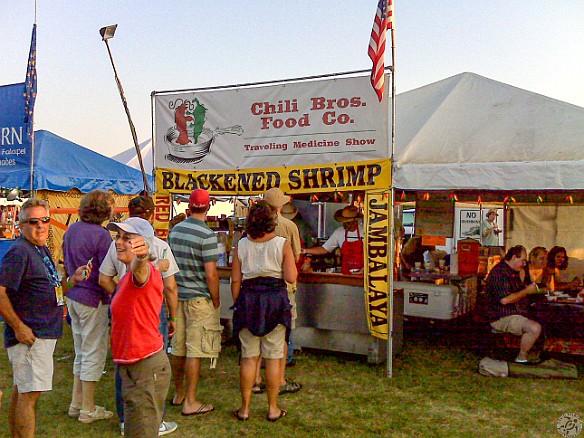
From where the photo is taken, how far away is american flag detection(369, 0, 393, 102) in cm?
535

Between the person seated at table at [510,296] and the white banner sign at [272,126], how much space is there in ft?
6.55

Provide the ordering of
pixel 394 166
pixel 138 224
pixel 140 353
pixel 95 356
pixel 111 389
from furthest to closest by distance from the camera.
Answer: pixel 394 166 → pixel 111 389 → pixel 95 356 → pixel 138 224 → pixel 140 353

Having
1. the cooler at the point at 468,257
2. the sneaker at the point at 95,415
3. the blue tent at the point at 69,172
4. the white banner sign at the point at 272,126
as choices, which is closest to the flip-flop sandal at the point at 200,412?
the sneaker at the point at 95,415

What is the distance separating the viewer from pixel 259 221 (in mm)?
4359

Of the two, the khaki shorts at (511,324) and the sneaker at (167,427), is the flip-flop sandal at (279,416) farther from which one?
the khaki shorts at (511,324)

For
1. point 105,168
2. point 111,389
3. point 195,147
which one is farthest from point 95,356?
point 105,168

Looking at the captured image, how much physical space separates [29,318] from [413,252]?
6898mm

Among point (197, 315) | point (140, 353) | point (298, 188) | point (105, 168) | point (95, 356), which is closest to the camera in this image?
point (140, 353)

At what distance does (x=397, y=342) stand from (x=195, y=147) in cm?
337

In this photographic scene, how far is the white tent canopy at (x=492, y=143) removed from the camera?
5473 mm

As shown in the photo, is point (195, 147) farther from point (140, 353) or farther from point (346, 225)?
point (140, 353)

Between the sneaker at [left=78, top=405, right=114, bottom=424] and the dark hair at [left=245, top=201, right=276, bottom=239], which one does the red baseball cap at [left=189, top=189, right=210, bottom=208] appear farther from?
the sneaker at [left=78, top=405, right=114, bottom=424]

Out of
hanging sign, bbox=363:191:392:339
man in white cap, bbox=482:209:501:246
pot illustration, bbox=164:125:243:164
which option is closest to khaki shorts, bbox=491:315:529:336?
hanging sign, bbox=363:191:392:339

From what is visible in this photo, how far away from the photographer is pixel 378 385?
5547 millimetres
